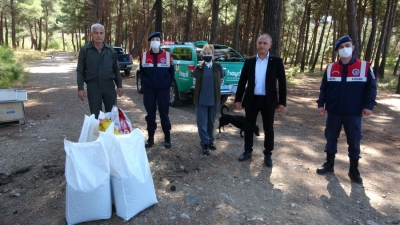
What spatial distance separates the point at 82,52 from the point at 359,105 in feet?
12.6

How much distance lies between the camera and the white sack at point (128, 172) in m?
2.74

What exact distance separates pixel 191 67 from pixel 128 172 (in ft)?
17.3

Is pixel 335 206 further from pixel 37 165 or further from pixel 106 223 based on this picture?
pixel 37 165

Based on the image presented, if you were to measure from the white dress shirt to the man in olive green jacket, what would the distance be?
2.13 metres

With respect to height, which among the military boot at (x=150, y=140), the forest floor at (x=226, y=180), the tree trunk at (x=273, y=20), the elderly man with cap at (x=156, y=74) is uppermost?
the tree trunk at (x=273, y=20)

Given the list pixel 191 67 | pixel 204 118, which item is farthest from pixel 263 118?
pixel 191 67

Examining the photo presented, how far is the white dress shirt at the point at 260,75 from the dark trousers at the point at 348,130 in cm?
103

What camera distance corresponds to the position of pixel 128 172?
2814 millimetres

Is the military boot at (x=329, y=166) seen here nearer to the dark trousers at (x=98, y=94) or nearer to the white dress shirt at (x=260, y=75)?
the white dress shirt at (x=260, y=75)

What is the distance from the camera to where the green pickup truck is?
795 cm

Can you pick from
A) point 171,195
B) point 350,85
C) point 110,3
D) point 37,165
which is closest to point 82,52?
point 37,165

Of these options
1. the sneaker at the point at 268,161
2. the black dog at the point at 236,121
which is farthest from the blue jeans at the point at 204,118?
the black dog at the point at 236,121

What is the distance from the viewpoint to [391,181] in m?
4.18

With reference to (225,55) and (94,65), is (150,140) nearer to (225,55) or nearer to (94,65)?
(94,65)
